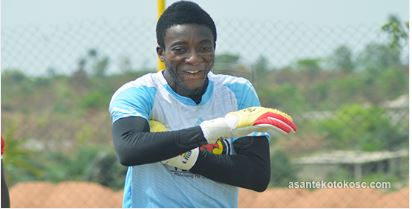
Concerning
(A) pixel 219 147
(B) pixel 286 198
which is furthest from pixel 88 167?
(A) pixel 219 147

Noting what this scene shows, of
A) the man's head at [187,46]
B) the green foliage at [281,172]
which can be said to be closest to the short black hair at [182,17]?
the man's head at [187,46]

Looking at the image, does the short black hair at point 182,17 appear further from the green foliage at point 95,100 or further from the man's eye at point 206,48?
the green foliage at point 95,100

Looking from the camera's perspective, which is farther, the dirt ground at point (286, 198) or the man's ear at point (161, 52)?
the dirt ground at point (286, 198)

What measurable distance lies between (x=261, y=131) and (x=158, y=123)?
358 millimetres

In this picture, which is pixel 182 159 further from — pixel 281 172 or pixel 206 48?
pixel 281 172

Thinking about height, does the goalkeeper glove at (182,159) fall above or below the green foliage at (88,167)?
above

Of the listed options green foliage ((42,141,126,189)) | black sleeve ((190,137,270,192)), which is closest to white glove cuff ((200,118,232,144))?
black sleeve ((190,137,270,192))

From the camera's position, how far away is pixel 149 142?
3355 mm

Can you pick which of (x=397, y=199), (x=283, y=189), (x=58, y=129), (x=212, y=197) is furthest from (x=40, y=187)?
(x=58, y=129)

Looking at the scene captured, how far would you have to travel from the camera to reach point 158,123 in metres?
3.47

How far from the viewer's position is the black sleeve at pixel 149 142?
131 inches

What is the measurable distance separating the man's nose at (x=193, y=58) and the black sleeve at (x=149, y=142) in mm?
228

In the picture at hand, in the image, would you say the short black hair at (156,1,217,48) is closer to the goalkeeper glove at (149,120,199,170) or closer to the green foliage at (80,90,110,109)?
the goalkeeper glove at (149,120,199,170)

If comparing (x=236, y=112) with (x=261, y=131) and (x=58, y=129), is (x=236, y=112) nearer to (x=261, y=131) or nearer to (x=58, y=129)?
(x=261, y=131)
